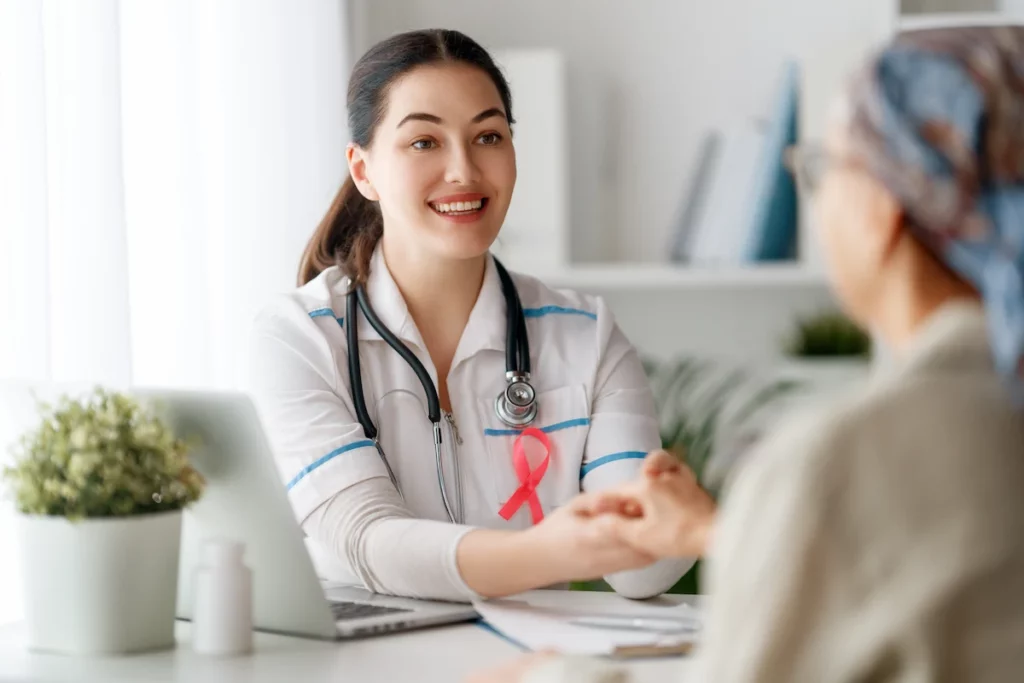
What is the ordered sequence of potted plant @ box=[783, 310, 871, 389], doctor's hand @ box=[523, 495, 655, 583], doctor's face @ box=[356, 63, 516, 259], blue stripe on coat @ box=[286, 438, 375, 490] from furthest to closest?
potted plant @ box=[783, 310, 871, 389] → doctor's face @ box=[356, 63, 516, 259] → blue stripe on coat @ box=[286, 438, 375, 490] → doctor's hand @ box=[523, 495, 655, 583]

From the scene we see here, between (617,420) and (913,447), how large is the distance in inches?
43.2

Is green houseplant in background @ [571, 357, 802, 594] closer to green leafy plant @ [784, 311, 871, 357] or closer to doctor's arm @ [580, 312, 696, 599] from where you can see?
green leafy plant @ [784, 311, 871, 357]

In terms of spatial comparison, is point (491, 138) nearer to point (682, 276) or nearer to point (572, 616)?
point (572, 616)

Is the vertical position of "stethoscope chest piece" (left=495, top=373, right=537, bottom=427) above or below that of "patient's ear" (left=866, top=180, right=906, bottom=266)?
below

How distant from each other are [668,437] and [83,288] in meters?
1.64

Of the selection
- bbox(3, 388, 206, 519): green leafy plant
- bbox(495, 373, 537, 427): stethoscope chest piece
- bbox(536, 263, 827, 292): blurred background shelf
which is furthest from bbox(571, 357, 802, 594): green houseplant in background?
bbox(3, 388, 206, 519): green leafy plant

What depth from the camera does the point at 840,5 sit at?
3291 mm

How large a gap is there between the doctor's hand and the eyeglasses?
1.71 ft

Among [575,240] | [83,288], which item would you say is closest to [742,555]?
[83,288]

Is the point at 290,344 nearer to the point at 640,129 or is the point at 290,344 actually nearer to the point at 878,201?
the point at 878,201

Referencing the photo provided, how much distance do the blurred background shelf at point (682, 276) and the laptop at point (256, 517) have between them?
184 centimetres

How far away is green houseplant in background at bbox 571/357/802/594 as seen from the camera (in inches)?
124

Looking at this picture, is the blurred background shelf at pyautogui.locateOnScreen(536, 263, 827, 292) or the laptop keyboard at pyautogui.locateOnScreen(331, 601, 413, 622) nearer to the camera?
the laptop keyboard at pyautogui.locateOnScreen(331, 601, 413, 622)

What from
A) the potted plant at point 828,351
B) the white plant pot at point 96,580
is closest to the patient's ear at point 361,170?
the white plant pot at point 96,580
